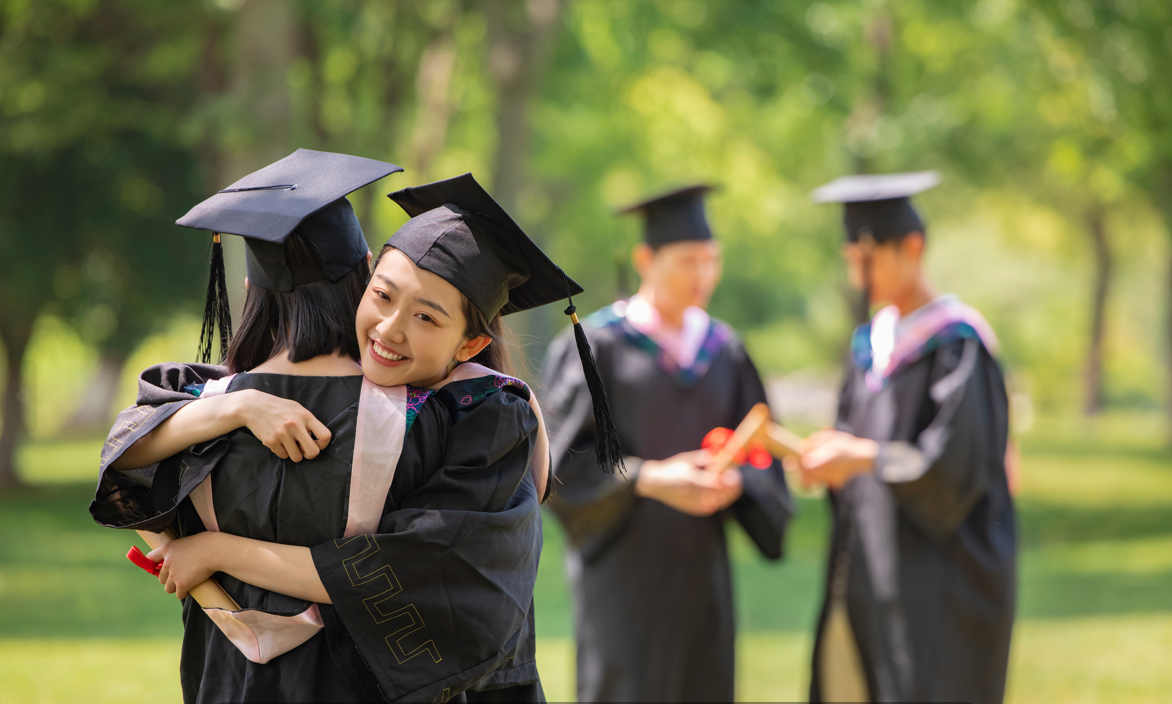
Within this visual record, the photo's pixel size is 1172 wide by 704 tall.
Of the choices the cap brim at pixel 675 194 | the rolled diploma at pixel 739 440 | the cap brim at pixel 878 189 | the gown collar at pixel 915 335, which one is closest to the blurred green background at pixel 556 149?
the cap brim at pixel 675 194

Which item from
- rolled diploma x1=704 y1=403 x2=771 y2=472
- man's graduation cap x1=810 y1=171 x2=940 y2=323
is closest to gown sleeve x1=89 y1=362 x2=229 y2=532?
rolled diploma x1=704 y1=403 x2=771 y2=472

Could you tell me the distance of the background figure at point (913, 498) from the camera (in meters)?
3.79

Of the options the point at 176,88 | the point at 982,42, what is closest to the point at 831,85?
the point at 982,42

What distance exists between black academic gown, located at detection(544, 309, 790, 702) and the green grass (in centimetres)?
225

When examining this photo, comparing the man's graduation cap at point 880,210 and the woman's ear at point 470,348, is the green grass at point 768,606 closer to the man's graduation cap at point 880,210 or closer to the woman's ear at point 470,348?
the man's graduation cap at point 880,210

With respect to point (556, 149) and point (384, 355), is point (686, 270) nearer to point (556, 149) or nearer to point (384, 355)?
point (384, 355)

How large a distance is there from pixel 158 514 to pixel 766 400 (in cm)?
285

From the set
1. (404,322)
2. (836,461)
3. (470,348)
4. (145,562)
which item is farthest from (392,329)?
(836,461)

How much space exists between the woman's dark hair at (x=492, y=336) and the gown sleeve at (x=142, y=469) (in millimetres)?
462

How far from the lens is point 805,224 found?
22656mm

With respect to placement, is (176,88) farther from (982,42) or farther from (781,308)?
(781,308)

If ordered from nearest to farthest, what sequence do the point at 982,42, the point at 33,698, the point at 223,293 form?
the point at 223,293, the point at 33,698, the point at 982,42

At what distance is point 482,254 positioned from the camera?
2.03 m

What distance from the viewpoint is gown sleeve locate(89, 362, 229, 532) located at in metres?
1.88
